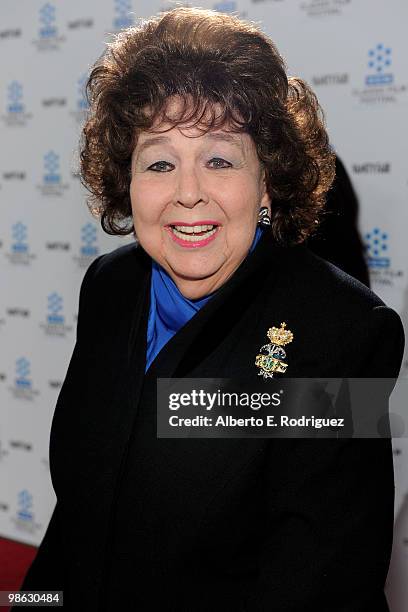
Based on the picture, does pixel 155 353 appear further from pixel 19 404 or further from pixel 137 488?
pixel 19 404

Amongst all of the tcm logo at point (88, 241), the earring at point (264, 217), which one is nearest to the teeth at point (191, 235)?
the earring at point (264, 217)

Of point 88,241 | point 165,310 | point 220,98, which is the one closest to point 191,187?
point 220,98

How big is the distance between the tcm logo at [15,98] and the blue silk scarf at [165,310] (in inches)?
73.9

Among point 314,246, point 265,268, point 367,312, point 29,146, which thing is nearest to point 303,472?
point 367,312

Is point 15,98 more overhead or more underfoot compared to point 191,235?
more overhead

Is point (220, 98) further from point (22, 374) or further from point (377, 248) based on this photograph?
point (22, 374)

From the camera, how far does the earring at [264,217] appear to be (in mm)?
1436

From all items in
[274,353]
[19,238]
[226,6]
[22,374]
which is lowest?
[274,353]

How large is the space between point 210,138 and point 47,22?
A: 78.0 inches

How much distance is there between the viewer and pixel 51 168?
305 cm

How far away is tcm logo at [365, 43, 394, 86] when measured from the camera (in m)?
2.30

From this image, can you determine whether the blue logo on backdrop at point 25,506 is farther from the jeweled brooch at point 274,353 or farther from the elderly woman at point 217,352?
the jeweled brooch at point 274,353

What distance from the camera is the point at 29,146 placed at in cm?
311

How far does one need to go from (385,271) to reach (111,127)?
123 cm
